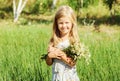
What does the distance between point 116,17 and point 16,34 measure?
7.85 metres

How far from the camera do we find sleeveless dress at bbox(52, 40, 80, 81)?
3.22m

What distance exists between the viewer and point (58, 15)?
10.7 ft

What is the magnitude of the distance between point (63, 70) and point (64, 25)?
0.35m

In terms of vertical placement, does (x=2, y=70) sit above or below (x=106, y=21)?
above

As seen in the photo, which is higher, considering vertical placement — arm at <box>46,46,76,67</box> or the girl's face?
the girl's face

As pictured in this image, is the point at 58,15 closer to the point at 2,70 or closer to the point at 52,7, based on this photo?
the point at 2,70

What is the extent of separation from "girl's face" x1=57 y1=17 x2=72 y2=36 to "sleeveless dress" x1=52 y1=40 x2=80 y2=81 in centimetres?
8

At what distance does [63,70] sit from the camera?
3254 mm

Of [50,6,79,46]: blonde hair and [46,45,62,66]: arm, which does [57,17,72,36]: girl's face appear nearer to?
[50,6,79,46]: blonde hair

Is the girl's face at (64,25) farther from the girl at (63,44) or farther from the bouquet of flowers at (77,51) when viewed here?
the bouquet of flowers at (77,51)

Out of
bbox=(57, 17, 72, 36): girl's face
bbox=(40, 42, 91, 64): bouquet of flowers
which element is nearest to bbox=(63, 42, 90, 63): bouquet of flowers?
bbox=(40, 42, 91, 64): bouquet of flowers

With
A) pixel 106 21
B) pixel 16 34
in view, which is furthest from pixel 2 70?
pixel 106 21

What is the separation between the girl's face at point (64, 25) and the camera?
10.5ft

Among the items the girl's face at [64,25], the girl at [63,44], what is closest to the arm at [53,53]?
the girl at [63,44]
